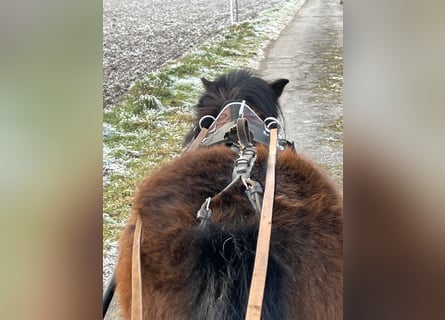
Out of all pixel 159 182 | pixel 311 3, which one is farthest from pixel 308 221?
pixel 311 3

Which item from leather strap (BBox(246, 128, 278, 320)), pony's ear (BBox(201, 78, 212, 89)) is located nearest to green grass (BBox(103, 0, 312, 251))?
pony's ear (BBox(201, 78, 212, 89))

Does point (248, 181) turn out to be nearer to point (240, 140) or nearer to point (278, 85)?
point (240, 140)

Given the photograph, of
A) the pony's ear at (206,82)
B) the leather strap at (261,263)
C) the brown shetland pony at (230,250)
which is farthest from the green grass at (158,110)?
the leather strap at (261,263)

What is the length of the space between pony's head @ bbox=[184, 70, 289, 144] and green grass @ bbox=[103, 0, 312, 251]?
0.15 ft

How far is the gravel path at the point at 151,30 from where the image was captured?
2.72ft

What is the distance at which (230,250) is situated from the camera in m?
0.64

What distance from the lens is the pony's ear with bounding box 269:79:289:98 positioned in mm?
1024

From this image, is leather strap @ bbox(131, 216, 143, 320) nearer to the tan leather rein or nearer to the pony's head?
the tan leather rein

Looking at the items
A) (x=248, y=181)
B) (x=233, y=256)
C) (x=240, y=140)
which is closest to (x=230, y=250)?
(x=233, y=256)

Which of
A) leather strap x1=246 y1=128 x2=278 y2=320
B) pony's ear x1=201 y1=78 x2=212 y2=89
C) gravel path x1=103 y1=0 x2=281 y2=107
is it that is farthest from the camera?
pony's ear x1=201 y1=78 x2=212 y2=89
